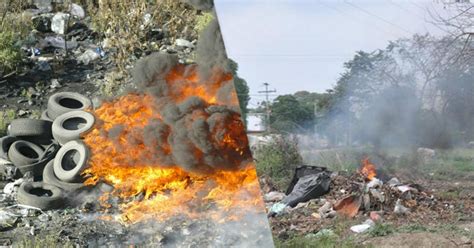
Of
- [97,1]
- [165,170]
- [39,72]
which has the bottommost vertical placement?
[165,170]

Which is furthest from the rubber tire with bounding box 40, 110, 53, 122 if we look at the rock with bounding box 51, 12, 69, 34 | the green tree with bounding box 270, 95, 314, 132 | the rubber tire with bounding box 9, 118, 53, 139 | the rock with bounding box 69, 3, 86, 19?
the green tree with bounding box 270, 95, 314, 132

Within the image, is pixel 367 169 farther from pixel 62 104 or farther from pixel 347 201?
pixel 62 104

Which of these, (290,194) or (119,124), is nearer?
(290,194)

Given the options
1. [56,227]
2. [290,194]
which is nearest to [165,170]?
[56,227]

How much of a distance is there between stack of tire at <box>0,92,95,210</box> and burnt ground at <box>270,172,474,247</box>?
4830 millimetres

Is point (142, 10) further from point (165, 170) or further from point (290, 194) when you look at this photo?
point (290, 194)

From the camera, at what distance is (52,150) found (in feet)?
24.0

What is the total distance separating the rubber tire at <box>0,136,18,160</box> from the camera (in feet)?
24.0

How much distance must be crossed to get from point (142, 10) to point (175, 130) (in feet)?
8.81

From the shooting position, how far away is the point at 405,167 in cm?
177

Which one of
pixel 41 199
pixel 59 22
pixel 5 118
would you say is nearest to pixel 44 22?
pixel 59 22

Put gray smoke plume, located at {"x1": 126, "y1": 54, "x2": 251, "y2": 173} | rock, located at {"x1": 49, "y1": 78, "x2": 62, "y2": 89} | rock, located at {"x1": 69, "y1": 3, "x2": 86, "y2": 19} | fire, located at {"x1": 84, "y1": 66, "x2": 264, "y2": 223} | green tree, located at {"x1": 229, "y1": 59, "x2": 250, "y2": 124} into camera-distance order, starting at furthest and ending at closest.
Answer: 1. rock, located at {"x1": 69, "y1": 3, "x2": 86, "y2": 19}
2. rock, located at {"x1": 49, "y1": 78, "x2": 62, "y2": 89}
3. fire, located at {"x1": 84, "y1": 66, "x2": 264, "y2": 223}
4. gray smoke plume, located at {"x1": 126, "y1": 54, "x2": 251, "y2": 173}
5. green tree, located at {"x1": 229, "y1": 59, "x2": 250, "y2": 124}

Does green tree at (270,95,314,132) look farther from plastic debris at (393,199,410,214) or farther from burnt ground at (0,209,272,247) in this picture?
burnt ground at (0,209,272,247)

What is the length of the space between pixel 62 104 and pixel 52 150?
2.06 feet
